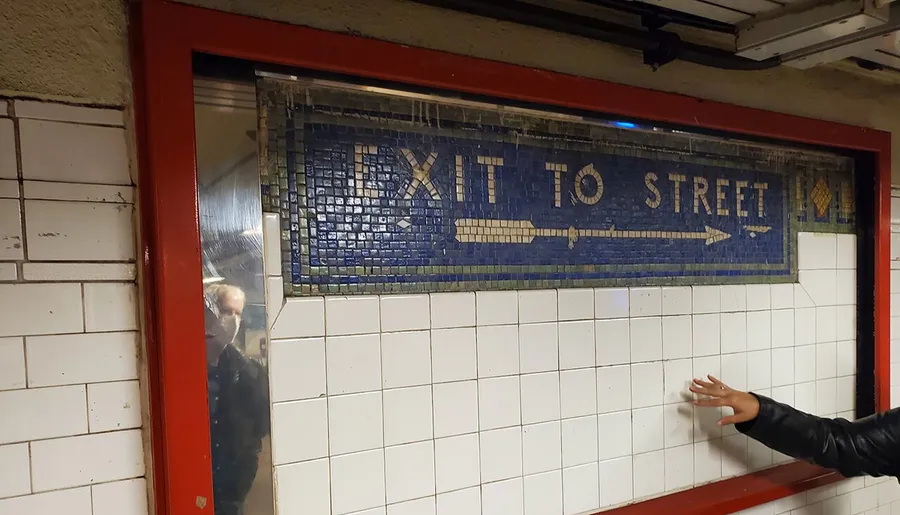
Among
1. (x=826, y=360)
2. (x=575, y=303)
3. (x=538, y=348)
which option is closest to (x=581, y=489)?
(x=538, y=348)

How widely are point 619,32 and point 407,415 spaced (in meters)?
1.37

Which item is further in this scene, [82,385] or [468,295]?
[468,295]

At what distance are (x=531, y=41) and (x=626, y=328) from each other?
103cm

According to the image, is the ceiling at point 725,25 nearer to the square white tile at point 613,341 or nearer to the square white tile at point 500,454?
the square white tile at point 613,341

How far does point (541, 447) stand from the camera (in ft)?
5.84

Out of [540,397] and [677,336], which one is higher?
[677,336]

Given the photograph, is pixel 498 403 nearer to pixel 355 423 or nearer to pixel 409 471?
pixel 409 471

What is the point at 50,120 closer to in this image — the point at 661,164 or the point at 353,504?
the point at 353,504

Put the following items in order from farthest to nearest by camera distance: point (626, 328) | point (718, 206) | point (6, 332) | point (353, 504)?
point (718, 206), point (626, 328), point (353, 504), point (6, 332)

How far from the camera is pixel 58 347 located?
1.19 metres

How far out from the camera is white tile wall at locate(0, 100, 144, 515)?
1160mm

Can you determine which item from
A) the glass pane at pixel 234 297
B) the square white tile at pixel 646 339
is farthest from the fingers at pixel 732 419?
the glass pane at pixel 234 297

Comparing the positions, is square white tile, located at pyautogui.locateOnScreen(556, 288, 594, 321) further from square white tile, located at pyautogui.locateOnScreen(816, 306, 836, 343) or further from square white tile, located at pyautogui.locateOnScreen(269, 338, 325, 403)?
square white tile, located at pyautogui.locateOnScreen(816, 306, 836, 343)

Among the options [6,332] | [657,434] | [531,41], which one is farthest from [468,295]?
[6,332]
